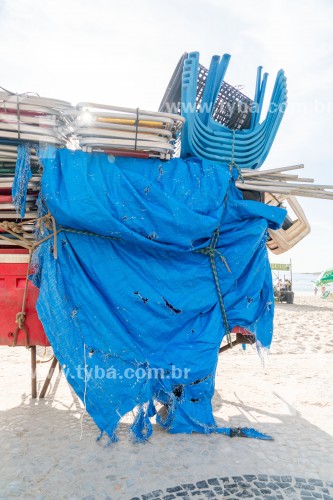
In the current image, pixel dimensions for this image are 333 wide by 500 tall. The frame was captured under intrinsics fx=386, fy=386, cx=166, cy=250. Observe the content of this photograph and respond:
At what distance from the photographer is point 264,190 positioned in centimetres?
397

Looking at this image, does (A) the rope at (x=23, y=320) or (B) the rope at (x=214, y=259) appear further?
(B) the rope at (x=214, y=259)

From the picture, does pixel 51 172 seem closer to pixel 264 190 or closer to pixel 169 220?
pixel 169 220

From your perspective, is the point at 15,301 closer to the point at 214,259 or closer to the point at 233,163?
the point at 214,259

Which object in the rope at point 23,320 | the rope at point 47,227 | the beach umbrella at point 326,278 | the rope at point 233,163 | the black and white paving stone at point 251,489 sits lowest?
the beach umbrella at point 326,278

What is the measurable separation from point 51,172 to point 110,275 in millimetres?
1082

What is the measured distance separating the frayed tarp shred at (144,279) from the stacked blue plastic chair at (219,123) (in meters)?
0.28

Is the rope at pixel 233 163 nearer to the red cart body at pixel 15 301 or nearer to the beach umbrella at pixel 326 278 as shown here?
the red cart body at pixel 15 301

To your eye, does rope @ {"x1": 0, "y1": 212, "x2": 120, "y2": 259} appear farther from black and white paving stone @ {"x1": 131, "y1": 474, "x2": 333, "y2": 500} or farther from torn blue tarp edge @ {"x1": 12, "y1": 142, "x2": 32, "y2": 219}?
black and white paving stone @ {"x1": 131, "y1": 474, "x2": 333, "y2": 500}

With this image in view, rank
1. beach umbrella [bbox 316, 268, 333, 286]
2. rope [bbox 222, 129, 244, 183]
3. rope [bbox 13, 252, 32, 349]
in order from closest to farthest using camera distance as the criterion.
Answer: rope [bbox 13, 252, 32, 349]
rope [bbox 222, 129, 244, 183]
beach umbrella [bbox 316, 268, 333, 286]

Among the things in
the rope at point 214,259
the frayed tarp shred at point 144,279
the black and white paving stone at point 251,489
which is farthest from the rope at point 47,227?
the black and white paving stone at point 251,489

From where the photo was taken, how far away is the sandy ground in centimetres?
329

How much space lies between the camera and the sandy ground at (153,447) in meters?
3.29

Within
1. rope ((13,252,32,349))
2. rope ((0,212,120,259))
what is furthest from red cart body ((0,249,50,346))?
rope ((0,212,120,259))

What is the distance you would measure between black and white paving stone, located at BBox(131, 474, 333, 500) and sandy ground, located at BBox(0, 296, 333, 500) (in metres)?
0.08
